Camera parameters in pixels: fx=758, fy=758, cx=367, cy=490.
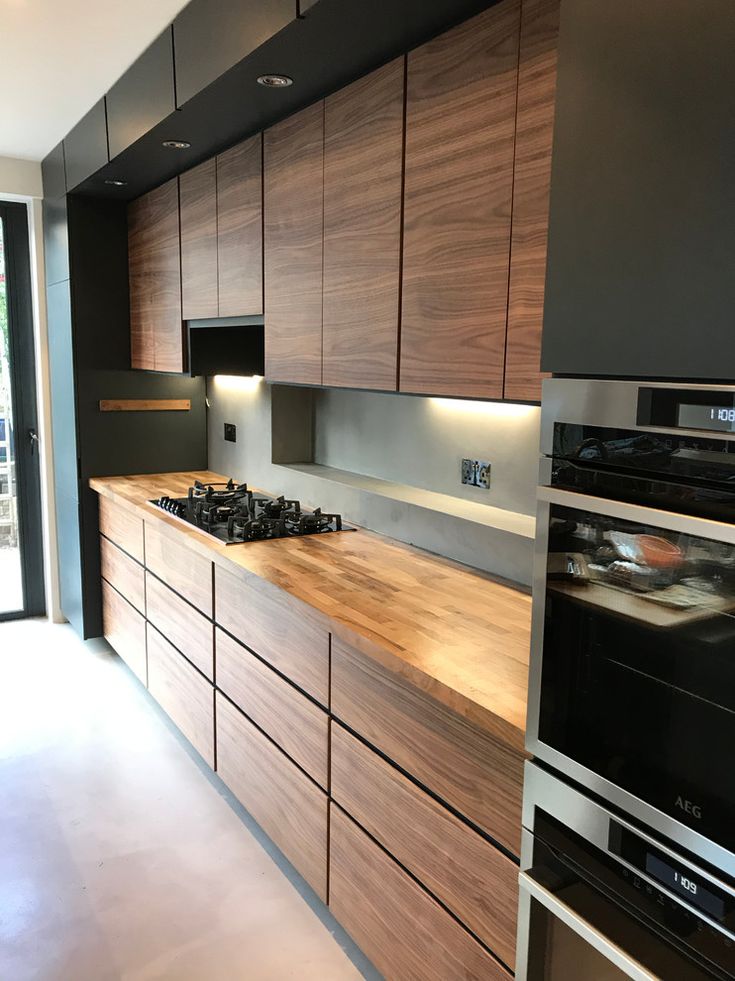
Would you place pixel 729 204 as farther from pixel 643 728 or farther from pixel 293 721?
pixel 293 721

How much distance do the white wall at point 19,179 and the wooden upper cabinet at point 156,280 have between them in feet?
2.12

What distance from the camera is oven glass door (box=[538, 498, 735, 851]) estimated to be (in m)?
0.94

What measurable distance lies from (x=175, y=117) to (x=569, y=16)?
1.79m

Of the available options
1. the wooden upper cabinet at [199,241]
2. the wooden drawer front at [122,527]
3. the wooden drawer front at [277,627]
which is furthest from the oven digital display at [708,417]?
the wooden drawer front at [122,527]

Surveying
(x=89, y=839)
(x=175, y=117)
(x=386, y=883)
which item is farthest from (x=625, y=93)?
(x=89, y=839)

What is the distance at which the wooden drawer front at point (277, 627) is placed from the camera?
1972 mm

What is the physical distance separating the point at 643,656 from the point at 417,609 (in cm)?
94

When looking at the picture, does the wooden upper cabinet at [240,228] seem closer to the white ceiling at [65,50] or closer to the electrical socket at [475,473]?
the white ceiling at [65,50]

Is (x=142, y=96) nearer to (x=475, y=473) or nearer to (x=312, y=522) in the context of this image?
(x=312, y=522)

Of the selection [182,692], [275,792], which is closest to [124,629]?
[182,692]

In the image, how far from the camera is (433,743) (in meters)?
1.56

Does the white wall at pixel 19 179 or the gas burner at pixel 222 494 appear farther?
the white wall at pixel 19 179

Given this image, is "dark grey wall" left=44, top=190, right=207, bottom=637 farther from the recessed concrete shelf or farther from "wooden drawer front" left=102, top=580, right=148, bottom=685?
the recessed concrete shelf

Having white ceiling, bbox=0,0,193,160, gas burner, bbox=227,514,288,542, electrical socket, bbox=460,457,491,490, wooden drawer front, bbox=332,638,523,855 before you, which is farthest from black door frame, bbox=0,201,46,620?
wooden drawer front, bbox=332,638,523,855
